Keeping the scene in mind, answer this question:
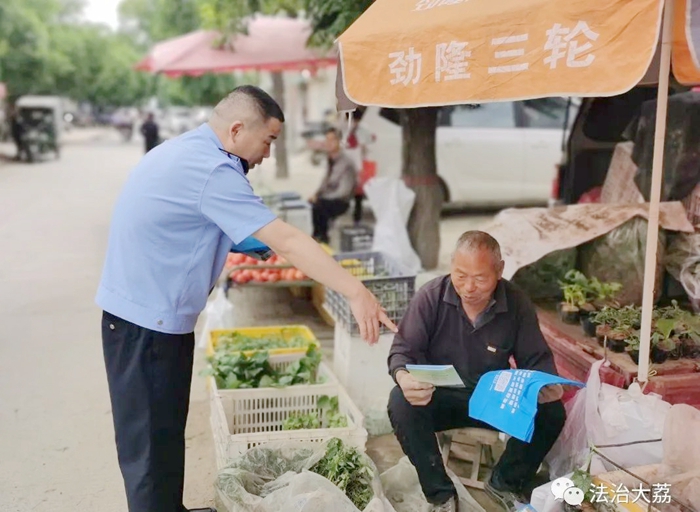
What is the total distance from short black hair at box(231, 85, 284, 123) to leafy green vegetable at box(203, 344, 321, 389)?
1761mm

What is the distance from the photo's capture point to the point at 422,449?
9.64 ft

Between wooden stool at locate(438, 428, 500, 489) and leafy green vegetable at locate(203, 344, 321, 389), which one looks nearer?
wooden stool at locate(438, 428, 500, 489)

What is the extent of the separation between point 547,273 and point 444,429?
1.64 metres

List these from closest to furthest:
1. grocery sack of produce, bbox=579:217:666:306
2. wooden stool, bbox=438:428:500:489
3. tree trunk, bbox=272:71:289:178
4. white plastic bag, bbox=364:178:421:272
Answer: wooden stool, bbox=438:428:500:489
grocery sack of produce, bbox=579:217:666:306
white plastic bag, bbox=364:178:421:272
tree trunk, bbox=272:71:289:178

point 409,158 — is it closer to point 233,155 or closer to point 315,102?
point 233,155

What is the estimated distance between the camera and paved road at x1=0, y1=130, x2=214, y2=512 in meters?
3.43

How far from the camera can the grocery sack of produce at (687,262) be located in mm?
3719

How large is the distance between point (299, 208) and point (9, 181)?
12.1 m

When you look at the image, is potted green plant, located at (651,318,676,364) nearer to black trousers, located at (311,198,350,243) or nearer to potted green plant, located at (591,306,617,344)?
potted green plant, located at (591,306,617,344)

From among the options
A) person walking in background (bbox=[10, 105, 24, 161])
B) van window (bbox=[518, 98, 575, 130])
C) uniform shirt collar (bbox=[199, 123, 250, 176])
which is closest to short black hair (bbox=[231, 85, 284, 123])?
uniform shirt collar (bbox=[199, 123, 250, 176])

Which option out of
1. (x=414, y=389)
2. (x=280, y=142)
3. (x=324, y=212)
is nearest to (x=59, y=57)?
(x=280, y=142)

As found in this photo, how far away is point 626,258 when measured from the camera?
404 cm

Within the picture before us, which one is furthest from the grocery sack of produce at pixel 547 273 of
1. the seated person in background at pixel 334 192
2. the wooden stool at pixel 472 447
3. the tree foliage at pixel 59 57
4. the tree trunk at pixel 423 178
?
the tree foliage at pixel 59 57

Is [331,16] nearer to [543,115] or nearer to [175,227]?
Result: [175,227]
